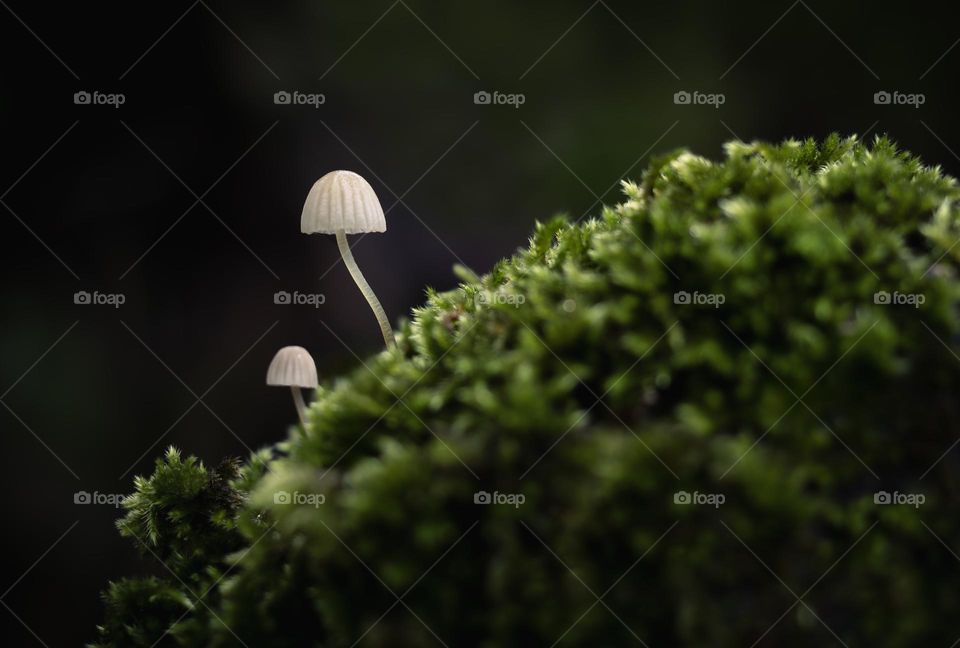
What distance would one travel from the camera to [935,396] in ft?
2.31

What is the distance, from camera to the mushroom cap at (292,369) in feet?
5.68

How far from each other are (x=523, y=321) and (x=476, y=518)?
22 cm

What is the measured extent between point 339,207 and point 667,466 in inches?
41.8

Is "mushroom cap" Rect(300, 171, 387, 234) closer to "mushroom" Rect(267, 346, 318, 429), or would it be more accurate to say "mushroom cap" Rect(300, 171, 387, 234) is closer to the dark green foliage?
"mushroom" Rect(267, 346, 318, 429)

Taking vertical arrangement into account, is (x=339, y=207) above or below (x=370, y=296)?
above

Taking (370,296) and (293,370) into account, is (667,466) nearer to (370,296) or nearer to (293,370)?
(370,296)

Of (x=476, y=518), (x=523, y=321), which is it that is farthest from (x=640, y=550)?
(x=523, y=321)

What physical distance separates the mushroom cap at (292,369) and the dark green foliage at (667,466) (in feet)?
3.07

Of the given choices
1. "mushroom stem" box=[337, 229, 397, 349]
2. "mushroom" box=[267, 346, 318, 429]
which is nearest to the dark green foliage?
"mushroom stem" box=[337, 229, 397, 349]

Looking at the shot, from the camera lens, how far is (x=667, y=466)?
661 mm

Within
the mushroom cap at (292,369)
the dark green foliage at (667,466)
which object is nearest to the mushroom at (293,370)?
the mushroom cap at (292,369)

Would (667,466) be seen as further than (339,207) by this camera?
No

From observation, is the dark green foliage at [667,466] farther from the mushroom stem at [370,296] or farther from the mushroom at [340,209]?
the mushroom at [340,209]

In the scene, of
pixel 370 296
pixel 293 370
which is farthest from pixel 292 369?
pixel 370 296
